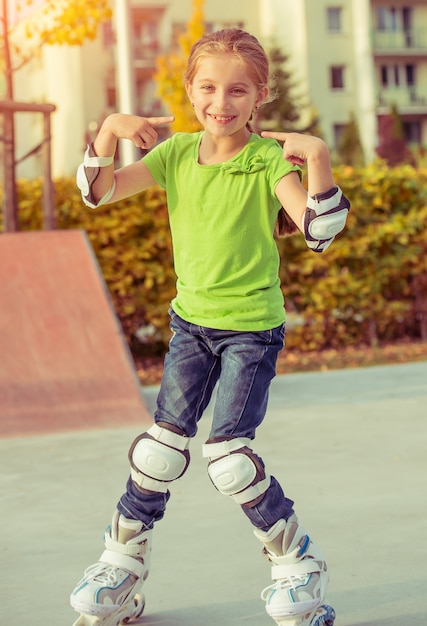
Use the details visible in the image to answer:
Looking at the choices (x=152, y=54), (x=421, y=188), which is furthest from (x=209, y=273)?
(x=152, y=54)

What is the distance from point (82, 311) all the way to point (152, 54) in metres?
35.3

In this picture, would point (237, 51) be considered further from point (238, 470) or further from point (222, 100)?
point (238, 470)

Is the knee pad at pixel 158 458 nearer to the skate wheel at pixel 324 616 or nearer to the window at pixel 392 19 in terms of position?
the skate wheel at pixel 324 616

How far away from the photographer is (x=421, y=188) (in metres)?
9.84

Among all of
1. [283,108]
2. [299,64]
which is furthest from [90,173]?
[299,64]

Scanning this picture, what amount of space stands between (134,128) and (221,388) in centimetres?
75

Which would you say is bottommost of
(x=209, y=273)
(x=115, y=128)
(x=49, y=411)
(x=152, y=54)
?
(x=49, y=411)

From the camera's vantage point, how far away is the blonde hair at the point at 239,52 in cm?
286

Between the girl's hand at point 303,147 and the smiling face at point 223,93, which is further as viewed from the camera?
the smiling face at point 223,93

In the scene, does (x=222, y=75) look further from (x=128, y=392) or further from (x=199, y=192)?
(x=128, y=392)

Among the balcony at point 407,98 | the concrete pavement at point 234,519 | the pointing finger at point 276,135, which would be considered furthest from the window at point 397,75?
the pointing finger at point 276,135

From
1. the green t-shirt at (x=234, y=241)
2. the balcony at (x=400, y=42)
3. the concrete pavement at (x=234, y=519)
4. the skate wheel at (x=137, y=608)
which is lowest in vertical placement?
the concrete pavement at (x=234, y=519)

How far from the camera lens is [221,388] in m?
2.85

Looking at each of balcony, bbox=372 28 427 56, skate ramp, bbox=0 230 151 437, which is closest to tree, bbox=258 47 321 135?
balcony, bbox=372 28 427 56
